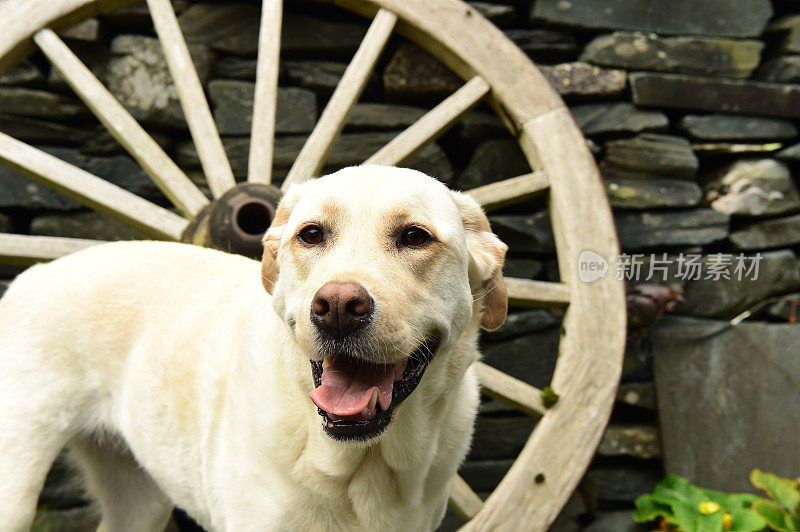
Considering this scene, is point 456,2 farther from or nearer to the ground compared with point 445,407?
farther from the ground

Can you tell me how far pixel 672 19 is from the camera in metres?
3.21

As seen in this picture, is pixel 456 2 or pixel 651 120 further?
pixel 651 120

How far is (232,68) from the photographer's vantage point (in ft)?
10.0

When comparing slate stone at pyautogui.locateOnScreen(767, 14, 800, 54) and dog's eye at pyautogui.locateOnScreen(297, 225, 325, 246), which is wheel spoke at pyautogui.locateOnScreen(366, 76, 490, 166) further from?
slate stone at pyautogui.locateOnScreen(767, 14, 800, 54)

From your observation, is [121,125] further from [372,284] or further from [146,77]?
[372,284]

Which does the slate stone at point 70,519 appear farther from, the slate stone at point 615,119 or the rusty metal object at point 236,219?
the slate stone at point 615,119

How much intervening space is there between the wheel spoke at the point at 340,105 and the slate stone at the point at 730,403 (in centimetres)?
169

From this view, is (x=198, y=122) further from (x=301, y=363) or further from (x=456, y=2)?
(x=301, y=363)

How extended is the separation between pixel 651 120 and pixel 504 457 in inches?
65.6

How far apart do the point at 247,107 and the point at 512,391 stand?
1.68 m

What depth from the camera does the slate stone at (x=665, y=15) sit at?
3.13m

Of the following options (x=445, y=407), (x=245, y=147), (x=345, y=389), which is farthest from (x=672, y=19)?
(x=345, y=389)

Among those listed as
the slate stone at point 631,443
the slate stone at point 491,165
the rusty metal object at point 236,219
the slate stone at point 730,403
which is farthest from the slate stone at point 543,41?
the slate stone at point 631,443

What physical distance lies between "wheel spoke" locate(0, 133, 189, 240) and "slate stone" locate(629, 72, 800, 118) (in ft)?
7.02
